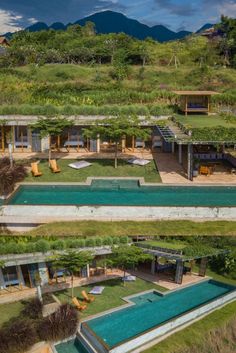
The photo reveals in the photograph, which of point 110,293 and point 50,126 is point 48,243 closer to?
point 110,293

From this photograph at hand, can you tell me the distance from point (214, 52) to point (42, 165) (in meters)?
45.1

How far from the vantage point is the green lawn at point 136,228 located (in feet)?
61.8

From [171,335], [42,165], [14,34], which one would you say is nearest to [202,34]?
[14,34]

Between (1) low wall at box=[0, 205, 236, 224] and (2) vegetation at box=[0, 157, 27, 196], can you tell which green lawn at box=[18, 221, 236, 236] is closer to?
(1) low wall at box=[0, 205, 236, 224]

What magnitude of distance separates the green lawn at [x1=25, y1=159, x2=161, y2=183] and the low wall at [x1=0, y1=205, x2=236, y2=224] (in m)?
4.07

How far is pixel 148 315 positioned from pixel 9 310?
18.0 feet

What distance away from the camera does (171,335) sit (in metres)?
14.4

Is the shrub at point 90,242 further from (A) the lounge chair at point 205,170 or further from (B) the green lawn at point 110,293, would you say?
(A) the lounge chair at point 205,170

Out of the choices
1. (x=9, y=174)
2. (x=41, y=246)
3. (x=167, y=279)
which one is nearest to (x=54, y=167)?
(x=9, y=174)

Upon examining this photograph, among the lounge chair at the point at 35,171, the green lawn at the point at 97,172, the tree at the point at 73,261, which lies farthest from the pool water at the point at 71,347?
the lounge chair at the point at 35,171

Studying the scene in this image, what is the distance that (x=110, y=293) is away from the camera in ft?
56.2

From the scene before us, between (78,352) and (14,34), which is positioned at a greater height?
(14,34)

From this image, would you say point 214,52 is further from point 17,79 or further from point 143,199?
point 143,199

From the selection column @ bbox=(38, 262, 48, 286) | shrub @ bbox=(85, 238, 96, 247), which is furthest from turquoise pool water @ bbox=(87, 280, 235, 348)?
column @ bbox=(38, 262, 48, 286)
